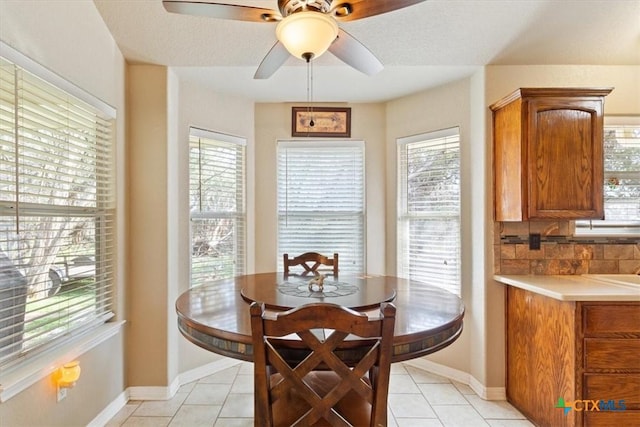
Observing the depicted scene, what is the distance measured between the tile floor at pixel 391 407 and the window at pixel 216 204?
898mm

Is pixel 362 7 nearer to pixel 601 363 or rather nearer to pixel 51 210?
pixel 51 210

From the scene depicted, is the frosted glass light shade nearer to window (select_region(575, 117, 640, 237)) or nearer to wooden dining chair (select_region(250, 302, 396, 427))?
wooden dining chair (select_region(250, 302, 396, 427))

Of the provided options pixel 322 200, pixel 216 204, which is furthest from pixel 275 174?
pixel 216 204

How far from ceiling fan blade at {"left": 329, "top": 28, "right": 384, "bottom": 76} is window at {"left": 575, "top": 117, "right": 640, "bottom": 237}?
2.07 meters

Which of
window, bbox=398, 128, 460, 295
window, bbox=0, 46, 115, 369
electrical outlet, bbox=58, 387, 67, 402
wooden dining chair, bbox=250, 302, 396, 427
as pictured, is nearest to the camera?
wooden dining chair, bbox=250, 302, 396, 427

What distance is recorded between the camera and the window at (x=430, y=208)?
2.92 m

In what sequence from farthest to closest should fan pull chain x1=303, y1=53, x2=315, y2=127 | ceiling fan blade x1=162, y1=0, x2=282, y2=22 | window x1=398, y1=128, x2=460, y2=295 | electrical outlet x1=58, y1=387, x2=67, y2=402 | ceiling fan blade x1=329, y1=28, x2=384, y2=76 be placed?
window x1=398, y1=128, x2=460, y2=295 → fan pull chain x1=303, y1=53, x2=315, y2=127 → electrical outlet x1=58, y1=387, x2=67, y2=402 → ceiling fan blade x1=329, y1=28, x2=384, y2=76 → ceiling fan blade x1=162, y1=0, x2=282, y2=22

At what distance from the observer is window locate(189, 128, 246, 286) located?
2936mm

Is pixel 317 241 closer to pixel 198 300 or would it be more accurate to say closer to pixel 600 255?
pixel 198 300

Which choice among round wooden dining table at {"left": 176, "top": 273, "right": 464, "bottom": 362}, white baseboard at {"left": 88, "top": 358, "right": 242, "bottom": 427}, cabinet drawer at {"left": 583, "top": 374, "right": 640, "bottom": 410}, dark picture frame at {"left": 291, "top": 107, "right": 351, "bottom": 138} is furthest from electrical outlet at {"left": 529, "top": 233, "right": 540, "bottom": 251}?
white baseboard at {"left": 88, "top": 358, "right": 242, "bottom": 427}

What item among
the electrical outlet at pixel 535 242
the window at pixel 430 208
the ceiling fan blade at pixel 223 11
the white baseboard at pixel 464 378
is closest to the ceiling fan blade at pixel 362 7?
the ceiling fan blade at pixel 223 11

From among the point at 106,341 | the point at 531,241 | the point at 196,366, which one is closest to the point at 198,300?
the point at 106,341

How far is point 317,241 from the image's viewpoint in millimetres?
3436

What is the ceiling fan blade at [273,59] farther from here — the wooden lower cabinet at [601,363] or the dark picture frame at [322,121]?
the wooden lower cabinet at [601,363]
